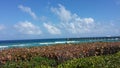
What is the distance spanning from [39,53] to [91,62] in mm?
7518

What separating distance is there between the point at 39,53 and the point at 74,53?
96.0 inches

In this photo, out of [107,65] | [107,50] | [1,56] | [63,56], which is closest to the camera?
[107,65]

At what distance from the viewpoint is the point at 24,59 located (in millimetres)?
21000

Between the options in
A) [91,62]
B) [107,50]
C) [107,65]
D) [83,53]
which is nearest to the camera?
[107,65]

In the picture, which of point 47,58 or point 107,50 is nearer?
point 47,58

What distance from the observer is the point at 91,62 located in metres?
15.2

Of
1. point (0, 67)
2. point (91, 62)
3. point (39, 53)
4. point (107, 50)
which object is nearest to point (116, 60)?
point (91, 62)

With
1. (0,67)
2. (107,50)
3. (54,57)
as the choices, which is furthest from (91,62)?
(107,50)

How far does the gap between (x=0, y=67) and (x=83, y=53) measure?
25.6 feet

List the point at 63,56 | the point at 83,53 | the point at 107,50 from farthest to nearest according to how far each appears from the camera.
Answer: the point at 107,50 → the point at 83,53 → the point at 63,56

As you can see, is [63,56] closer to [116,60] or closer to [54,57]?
[54,57]

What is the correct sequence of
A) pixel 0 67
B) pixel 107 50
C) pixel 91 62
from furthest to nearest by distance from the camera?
1. pixel 107 50
2. pixel 0 67
3. pixel 91 62

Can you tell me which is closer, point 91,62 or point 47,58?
point 91,62

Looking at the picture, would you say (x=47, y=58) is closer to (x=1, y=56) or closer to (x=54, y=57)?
(x=54, y=57)
